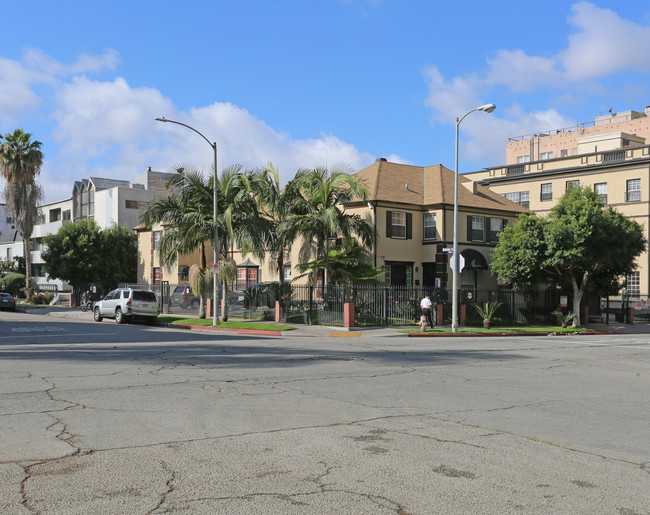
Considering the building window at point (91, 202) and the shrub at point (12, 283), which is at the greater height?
the building window at point (91, 202)

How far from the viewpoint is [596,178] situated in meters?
50.4

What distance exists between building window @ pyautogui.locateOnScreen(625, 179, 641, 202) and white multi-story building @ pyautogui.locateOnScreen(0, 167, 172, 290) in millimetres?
38424

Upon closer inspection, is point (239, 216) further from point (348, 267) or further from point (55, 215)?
point (55, 215)

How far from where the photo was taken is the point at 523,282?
1375 inches

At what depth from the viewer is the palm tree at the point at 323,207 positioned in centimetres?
3278

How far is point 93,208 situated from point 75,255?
58.3 ft

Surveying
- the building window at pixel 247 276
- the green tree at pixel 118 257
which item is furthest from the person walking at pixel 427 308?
the green tree at pixel 118 257

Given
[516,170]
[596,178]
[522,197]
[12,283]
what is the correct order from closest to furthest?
[596,178] → [522,197] → [516,170] → [12,283]

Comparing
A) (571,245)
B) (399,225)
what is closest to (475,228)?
(399,225)

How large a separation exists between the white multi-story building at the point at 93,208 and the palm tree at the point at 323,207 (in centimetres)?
2962

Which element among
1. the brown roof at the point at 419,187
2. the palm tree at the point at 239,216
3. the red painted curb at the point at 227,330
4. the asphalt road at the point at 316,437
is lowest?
the red painted curb at the point at 227,330

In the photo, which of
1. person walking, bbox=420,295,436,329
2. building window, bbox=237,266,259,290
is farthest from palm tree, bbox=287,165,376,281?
building window, bbox=237,266,259,290

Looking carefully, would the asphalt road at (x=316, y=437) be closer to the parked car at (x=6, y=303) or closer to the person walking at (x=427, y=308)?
the person walking at (x=427, y=308)

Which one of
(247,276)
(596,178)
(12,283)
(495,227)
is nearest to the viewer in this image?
(495,227)
